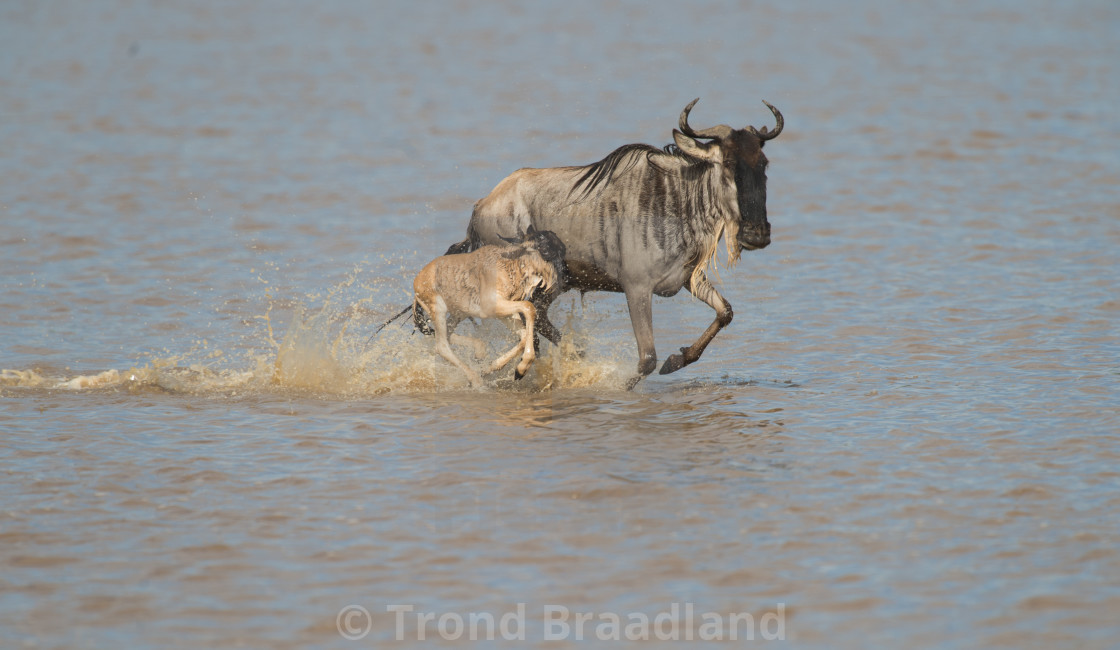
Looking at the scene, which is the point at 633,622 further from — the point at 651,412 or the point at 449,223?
the point at 449,223

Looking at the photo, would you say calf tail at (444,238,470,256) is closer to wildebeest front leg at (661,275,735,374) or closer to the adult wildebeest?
the adult wildebeest

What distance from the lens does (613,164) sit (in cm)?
941

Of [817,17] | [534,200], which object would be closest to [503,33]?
[817,17]

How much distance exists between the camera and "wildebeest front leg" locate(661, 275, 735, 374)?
9398 mm

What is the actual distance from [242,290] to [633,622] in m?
7.87

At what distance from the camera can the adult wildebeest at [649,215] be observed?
912 centimetres

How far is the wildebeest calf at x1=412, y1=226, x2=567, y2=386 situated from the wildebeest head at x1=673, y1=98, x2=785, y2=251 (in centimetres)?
113

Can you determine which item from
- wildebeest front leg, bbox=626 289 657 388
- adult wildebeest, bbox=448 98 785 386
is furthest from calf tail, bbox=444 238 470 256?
wildebeest front leg, bbox=626 289 657 388

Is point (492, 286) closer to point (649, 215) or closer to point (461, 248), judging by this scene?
point (461, 248)

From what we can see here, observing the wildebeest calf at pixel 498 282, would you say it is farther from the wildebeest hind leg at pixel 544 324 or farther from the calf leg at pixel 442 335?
the wildebeest hind leg at pixel 544 324

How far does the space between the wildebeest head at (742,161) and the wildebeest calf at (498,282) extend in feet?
3.71

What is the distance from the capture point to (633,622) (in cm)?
580

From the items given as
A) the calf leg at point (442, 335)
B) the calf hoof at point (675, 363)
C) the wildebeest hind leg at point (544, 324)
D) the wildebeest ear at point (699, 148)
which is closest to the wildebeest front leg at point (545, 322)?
the wildebeest hind leg at point (544, 324)

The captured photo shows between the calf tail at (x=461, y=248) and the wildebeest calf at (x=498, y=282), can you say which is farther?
the calf tail at (x=461, y=248)
